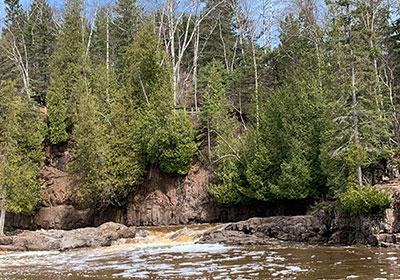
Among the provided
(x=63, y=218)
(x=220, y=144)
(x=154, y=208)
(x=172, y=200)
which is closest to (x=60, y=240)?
(x=154, y=208)

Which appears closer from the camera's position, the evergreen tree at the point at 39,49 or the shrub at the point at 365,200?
the shrub at the point at 365,200

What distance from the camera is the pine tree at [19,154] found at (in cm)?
2917

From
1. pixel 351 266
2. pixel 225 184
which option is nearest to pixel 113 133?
pixel 225 184

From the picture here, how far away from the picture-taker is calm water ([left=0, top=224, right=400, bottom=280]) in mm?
10430

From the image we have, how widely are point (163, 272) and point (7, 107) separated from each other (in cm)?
2432

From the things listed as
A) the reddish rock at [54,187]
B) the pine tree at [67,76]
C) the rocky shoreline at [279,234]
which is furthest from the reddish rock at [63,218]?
the rocky shoreline at [279,234]

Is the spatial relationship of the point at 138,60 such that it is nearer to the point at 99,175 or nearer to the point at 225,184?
the point at 99,175

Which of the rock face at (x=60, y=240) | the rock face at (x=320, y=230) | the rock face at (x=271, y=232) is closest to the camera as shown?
the rock face at (x=320, y=230)

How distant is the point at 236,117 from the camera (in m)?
33.4

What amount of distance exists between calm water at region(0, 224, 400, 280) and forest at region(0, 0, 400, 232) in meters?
4.07

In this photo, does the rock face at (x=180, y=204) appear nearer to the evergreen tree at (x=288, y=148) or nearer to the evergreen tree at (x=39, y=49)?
the evergreen tree at (x=288, y=148)

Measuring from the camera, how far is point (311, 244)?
697 inches

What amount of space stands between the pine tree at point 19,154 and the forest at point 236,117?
0.33 feet

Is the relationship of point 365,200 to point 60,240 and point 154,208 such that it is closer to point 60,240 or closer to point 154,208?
point 60,240
